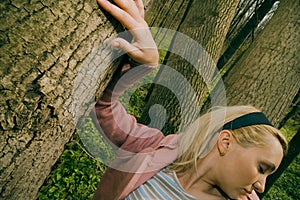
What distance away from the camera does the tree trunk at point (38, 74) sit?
0.98 meters

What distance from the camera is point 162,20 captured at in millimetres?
10219

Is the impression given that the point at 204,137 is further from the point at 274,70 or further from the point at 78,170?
the point at 78,170

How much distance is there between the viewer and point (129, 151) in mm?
1861

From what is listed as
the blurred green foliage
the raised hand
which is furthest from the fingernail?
the blurred green foliage

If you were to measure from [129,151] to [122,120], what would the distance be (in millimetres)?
253

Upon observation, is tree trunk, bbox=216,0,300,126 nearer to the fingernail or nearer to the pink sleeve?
the pink sleeve

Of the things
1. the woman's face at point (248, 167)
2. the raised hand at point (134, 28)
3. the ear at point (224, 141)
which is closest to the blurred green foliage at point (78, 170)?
the ear at point (224, 141)

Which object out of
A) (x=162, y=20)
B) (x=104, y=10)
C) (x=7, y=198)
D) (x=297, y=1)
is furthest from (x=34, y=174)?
(x=162, y=20)

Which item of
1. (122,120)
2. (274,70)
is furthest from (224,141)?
(274,70)

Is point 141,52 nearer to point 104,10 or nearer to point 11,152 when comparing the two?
point 104,10

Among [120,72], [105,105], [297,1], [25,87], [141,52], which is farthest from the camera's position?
[297,1]

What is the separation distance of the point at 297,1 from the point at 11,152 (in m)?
3.46

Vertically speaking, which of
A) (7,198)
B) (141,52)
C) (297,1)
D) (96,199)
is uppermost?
(297,1)

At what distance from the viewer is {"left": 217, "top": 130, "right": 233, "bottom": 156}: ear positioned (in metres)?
1.81
